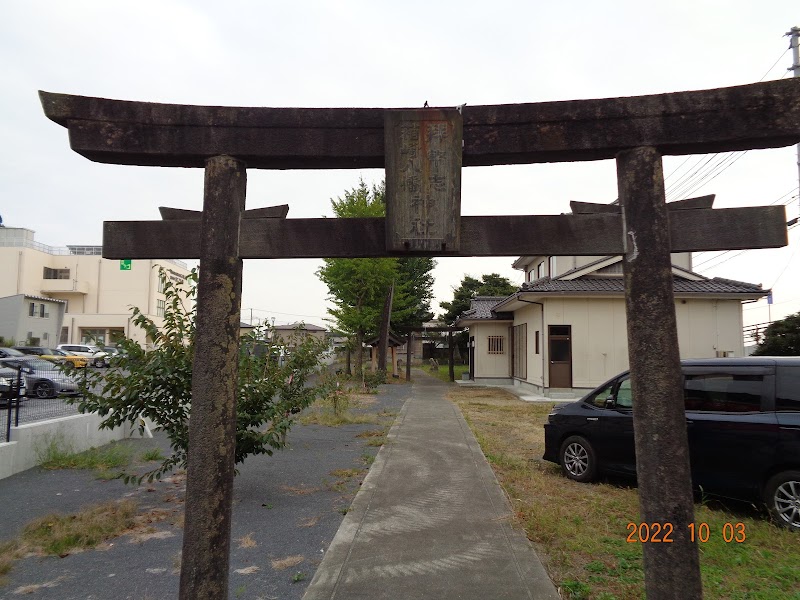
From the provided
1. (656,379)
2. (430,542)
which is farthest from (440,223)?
(430,542)

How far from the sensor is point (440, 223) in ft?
10.9

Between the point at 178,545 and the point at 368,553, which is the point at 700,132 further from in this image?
the point at 178,545

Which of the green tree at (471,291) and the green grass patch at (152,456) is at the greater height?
the green tree at (471,291)

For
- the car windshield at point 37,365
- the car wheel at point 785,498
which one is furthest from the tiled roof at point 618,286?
the car windshield at point 37,365

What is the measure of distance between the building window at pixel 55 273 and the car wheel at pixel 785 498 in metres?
52.5

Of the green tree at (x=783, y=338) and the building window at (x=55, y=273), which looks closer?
the green tree at (x=783, y=338)

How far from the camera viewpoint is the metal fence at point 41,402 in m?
6.24

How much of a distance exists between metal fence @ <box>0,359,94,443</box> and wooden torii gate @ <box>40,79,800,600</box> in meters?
3.40

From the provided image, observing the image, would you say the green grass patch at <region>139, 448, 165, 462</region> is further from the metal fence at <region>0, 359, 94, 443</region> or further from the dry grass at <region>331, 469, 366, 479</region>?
the dry grass at <region>331, 469, 366, 479</region>

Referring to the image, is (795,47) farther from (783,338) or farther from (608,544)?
(608,544)

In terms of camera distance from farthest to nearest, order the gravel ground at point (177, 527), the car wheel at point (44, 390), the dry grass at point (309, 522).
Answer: the car wheel at point (44, 390) < the dry grass at point (309, 522) < the gravel ground at point (177, 527)

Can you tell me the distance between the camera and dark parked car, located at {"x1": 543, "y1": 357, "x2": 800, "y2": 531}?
202 inches

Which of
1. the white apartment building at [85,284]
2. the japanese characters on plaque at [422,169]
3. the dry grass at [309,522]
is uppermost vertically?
the white apartment building at [85,284]

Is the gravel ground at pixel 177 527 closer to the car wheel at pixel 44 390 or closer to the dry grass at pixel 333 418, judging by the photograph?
the dry grass at pixel 333 418
